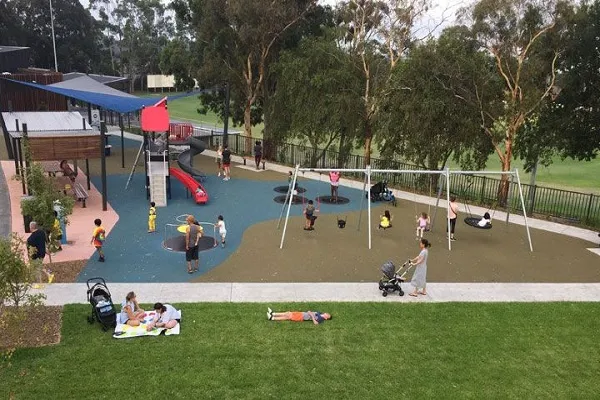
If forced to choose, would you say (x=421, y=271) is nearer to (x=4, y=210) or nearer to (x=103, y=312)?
(x=103, y=312)

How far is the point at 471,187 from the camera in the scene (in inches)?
1040

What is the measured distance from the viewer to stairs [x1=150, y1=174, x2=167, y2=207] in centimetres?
2092

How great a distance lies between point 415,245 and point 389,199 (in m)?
5.82

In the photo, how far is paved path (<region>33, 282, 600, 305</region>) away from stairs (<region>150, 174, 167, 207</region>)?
27.8 feet

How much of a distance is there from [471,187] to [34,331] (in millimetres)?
21962

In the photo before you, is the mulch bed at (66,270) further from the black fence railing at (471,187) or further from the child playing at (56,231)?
the black fence railing at (471,187)

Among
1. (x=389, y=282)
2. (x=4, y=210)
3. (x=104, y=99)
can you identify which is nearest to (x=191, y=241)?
(x=389, y=282)

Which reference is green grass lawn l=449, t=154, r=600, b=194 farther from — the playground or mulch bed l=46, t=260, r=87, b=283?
mulch bed l=46, t=260, r=87, b=283

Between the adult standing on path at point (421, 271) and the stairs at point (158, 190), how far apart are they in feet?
39.8

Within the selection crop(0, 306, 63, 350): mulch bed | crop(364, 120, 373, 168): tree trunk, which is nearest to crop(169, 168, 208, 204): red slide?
crop(0, 306, 63, 350): mulch bed

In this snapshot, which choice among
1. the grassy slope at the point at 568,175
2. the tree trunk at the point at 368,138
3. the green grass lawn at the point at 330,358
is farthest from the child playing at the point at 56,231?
the grassy slope at the point at 568,175

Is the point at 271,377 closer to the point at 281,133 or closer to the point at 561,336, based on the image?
Result: the point at 561,336

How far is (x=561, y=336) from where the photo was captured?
1084 centimetres

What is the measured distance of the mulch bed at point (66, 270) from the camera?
1303 cm
